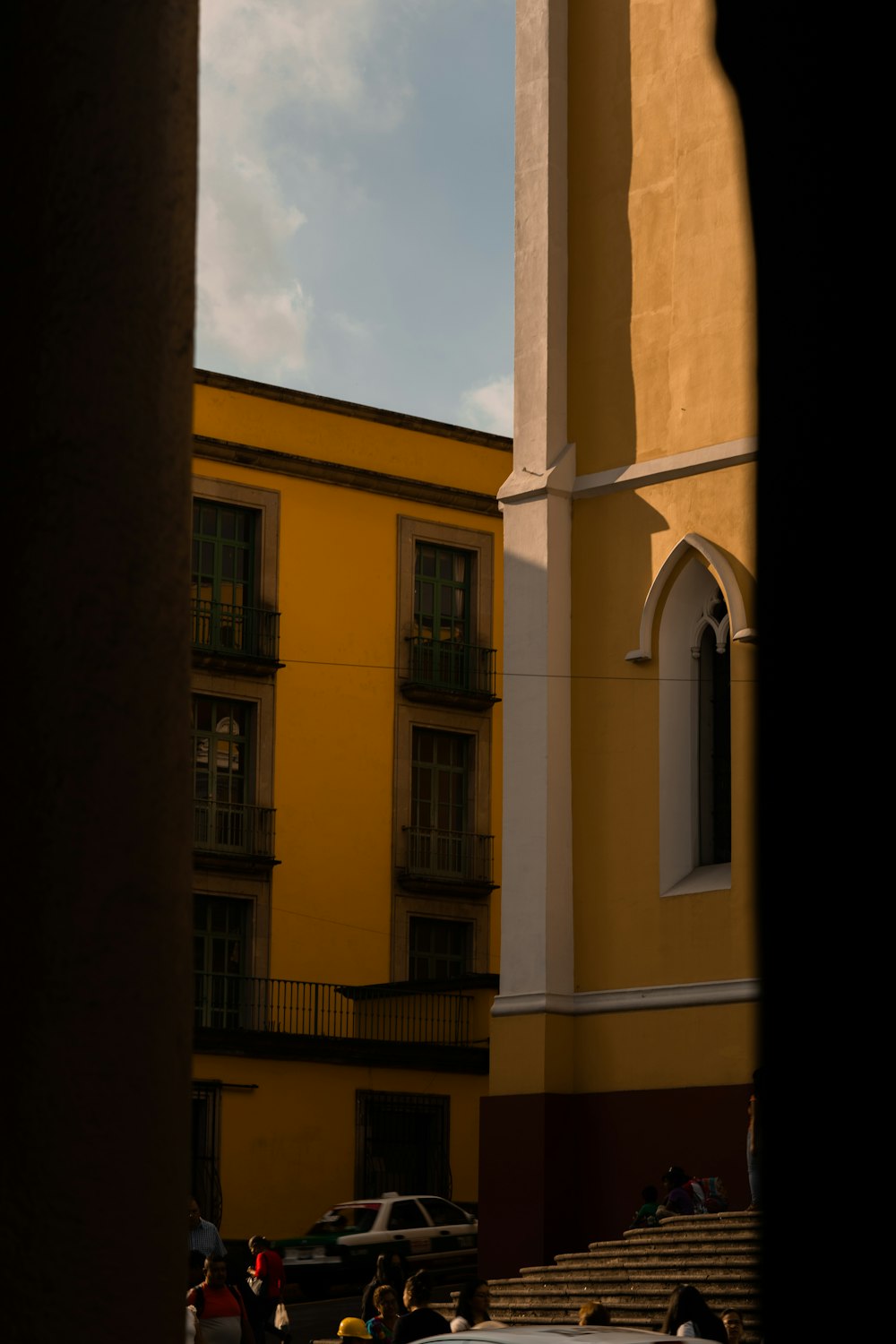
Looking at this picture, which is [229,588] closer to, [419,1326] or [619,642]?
[619,642]

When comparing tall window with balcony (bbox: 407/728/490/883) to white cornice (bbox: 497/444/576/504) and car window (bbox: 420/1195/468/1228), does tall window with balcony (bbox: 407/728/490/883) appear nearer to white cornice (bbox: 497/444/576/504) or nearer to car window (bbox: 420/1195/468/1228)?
car window (bbox: 420/1195/468/1228)

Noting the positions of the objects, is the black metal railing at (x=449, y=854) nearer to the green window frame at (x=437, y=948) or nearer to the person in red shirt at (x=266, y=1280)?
the green window frame at (x=437, y=948)

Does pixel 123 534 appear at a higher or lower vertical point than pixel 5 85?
lower

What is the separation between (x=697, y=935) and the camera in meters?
19.4

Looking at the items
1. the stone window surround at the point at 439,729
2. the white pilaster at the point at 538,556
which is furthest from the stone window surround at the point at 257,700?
the white pilaster at the point at 538,556

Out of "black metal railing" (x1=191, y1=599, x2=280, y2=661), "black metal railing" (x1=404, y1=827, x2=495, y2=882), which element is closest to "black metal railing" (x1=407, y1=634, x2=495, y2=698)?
"black metal railing" (x1=404, y1=827, x2=495, y2=882)

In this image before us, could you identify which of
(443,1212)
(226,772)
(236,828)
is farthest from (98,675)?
(226,772)

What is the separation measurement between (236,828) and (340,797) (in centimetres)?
211

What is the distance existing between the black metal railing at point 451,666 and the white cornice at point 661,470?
57.4ft

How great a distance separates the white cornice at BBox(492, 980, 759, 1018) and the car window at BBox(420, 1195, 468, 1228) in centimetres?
758

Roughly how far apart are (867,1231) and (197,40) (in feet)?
6.30

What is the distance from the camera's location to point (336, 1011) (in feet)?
119

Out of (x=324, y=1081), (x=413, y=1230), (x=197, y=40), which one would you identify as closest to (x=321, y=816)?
(x=324, y=1081)

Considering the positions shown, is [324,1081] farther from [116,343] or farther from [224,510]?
[116,343]
